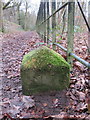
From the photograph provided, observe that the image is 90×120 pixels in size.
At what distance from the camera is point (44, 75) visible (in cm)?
212

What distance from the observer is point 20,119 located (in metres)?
1.70

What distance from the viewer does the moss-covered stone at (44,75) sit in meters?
2.10

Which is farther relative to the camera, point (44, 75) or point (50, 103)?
point (44, 75)

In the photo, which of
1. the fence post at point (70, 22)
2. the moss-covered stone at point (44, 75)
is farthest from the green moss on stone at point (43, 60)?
the fence post at point (70, 22)

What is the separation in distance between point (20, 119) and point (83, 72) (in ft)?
4.56

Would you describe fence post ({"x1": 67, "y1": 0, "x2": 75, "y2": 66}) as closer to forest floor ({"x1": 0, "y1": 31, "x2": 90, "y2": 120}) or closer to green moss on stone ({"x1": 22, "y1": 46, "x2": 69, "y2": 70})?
green moss on stone ({"x1": 22, "y1": 46, "x2": 69, "y2": 70})

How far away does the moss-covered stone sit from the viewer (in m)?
2.10

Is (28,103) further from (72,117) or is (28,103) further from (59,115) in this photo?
(72,117)

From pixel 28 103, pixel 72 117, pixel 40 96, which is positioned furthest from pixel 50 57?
pixel 72 117

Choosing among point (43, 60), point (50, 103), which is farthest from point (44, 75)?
point (50, 103)

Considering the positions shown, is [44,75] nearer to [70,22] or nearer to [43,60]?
[43,60]

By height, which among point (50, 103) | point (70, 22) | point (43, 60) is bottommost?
point (50, 103)

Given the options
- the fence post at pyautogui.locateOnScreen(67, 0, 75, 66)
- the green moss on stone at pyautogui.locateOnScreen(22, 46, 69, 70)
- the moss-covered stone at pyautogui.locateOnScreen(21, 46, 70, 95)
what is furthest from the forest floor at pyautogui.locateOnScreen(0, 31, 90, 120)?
the fence post at pyautogui.locateOnScreen(67, 0, 75, 66)

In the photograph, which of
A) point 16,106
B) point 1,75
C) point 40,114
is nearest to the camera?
point 40,114
